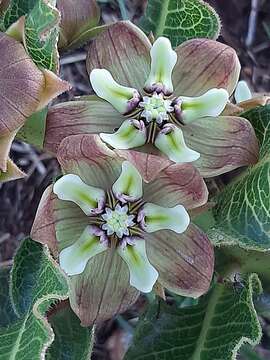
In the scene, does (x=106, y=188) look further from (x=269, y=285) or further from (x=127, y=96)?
(x=269, y=285)

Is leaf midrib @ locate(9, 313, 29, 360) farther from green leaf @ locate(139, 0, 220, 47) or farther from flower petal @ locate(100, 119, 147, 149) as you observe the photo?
green leaf @ locate(139, 0, 220, 47)

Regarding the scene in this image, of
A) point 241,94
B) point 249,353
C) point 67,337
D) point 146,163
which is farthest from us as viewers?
point 249,353

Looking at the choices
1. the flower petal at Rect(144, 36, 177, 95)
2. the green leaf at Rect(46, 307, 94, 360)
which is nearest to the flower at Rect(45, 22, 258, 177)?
the flower petal at Rect(144, 36, 177, 95)

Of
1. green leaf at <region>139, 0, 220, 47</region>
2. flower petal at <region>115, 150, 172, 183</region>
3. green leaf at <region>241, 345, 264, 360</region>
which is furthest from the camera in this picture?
green leaf at <region>241, 345, 264, 360</region>

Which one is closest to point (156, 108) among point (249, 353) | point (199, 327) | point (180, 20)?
point (180, 20)

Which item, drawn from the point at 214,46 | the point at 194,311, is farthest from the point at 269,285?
the point at 214,46

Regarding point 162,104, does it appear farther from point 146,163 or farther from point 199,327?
point 199,327
